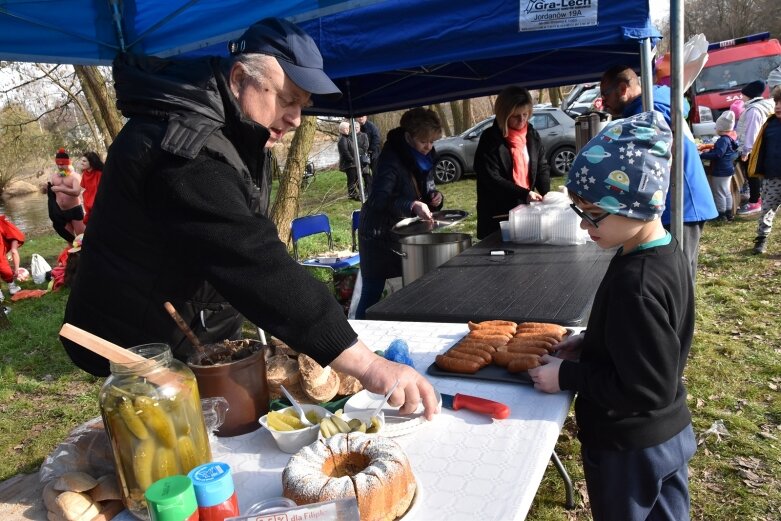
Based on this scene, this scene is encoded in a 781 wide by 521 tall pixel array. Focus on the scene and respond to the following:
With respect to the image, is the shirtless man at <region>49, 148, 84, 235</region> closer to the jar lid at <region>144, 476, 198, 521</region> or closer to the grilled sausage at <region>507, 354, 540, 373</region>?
the grilled sausage at <region>507, 354, 540, 373</region>

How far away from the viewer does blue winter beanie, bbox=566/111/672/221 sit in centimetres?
138

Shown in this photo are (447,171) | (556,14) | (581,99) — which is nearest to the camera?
(556,14)

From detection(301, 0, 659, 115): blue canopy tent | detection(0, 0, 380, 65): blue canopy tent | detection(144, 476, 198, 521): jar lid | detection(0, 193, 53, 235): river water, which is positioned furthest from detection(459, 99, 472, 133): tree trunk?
detection(144, 476, 198, 521): jar lid

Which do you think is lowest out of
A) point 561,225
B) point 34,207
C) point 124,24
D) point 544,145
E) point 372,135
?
point 561,225

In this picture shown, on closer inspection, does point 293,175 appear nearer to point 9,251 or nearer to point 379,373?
point 9,251

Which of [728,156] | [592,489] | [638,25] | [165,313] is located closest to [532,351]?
[592,489]

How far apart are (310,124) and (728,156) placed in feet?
18.9

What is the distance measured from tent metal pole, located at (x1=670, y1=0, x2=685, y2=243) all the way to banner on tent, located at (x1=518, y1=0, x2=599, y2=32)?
0.45 meters

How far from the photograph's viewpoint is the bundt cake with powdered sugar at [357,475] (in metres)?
0.99

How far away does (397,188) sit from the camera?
4.09 meters

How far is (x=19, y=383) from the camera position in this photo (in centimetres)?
488

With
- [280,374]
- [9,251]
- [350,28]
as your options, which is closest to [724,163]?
[350,28]

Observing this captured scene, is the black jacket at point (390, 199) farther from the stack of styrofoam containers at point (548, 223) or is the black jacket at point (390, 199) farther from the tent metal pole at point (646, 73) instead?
the tent metal pole at point (646, 73)

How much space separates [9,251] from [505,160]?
818cm
